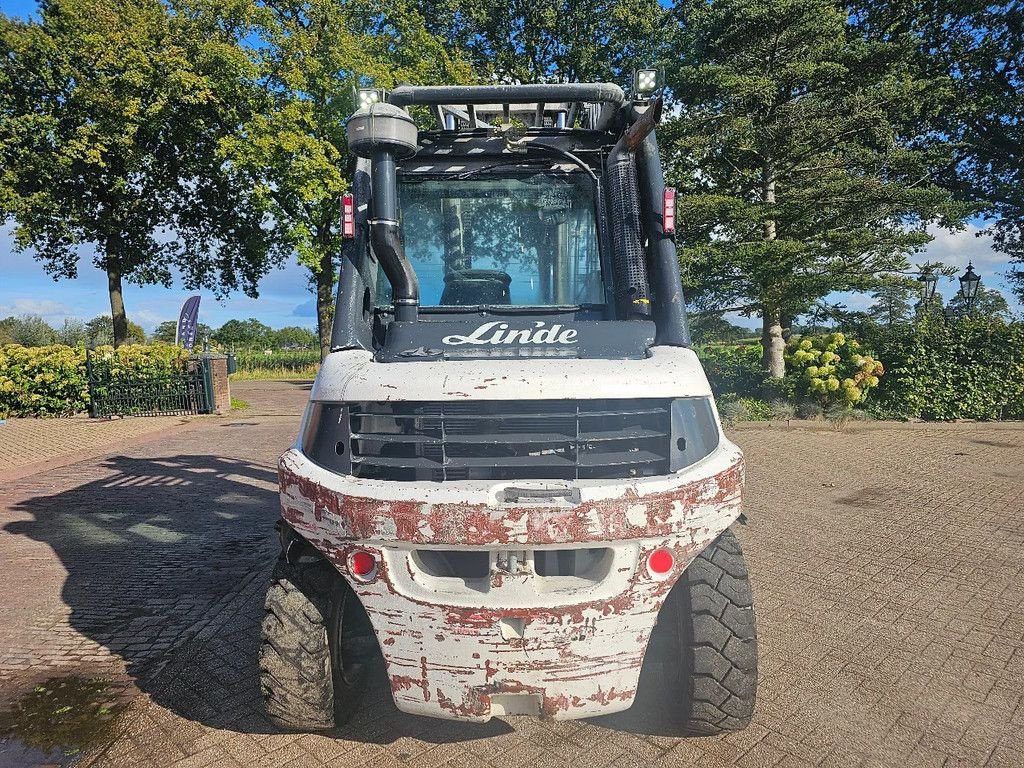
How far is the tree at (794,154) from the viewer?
13266 mm

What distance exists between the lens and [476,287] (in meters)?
3.63

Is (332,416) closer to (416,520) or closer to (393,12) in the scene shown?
(416,520)

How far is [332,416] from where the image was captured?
8.80 ft

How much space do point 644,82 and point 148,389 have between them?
15990 millimetres

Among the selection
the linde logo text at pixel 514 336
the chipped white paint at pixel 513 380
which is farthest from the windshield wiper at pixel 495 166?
the chipped white paint at pixel 513 380

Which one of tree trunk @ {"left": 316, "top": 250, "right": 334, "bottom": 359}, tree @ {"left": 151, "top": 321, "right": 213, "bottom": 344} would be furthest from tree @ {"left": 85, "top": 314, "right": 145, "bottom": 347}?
tree trunk @ {"left": 316, "top": 250, "right": 334, "bottom": 359}

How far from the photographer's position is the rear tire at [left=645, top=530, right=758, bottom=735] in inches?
105

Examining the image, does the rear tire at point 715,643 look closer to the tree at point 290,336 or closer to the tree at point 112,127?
the tree at point 112,127

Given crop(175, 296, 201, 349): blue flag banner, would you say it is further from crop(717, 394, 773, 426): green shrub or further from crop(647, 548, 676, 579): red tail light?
crop(647, 548, 676, 579): red tail light

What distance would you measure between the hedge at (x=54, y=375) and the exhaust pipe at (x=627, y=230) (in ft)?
51.4

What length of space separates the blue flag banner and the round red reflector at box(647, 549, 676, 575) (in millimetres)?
18802

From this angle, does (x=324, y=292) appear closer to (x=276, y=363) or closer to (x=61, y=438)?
(x=61, y=438)

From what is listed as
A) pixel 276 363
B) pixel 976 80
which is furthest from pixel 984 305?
pixel 276 363

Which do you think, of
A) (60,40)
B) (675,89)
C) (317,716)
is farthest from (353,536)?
(60,40)
